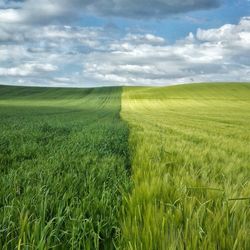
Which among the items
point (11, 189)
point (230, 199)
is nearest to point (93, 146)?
point (11, 189)

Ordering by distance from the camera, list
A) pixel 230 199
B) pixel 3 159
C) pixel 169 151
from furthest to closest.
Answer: pixel 169 151 → pixel 3 159 → pixel 230 199

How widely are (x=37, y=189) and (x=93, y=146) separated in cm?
416

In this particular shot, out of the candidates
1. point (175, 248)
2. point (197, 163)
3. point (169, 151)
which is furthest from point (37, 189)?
point (169, 151)

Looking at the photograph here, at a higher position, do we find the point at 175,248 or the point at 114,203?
the point at 175,248

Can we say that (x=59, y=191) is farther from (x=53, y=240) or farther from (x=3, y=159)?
(x=3, y=159)

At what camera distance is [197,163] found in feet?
17.0

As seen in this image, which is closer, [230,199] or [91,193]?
[230,199]

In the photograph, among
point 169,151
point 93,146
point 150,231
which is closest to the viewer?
point 150,231

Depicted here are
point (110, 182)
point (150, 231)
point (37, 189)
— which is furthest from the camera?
point (110, 182)

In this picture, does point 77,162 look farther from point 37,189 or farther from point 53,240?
point 53,240

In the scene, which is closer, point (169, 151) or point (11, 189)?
point (11, 189)

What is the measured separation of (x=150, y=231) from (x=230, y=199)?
3.16ft

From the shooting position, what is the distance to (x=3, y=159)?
5.93m

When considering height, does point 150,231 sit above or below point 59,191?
above
